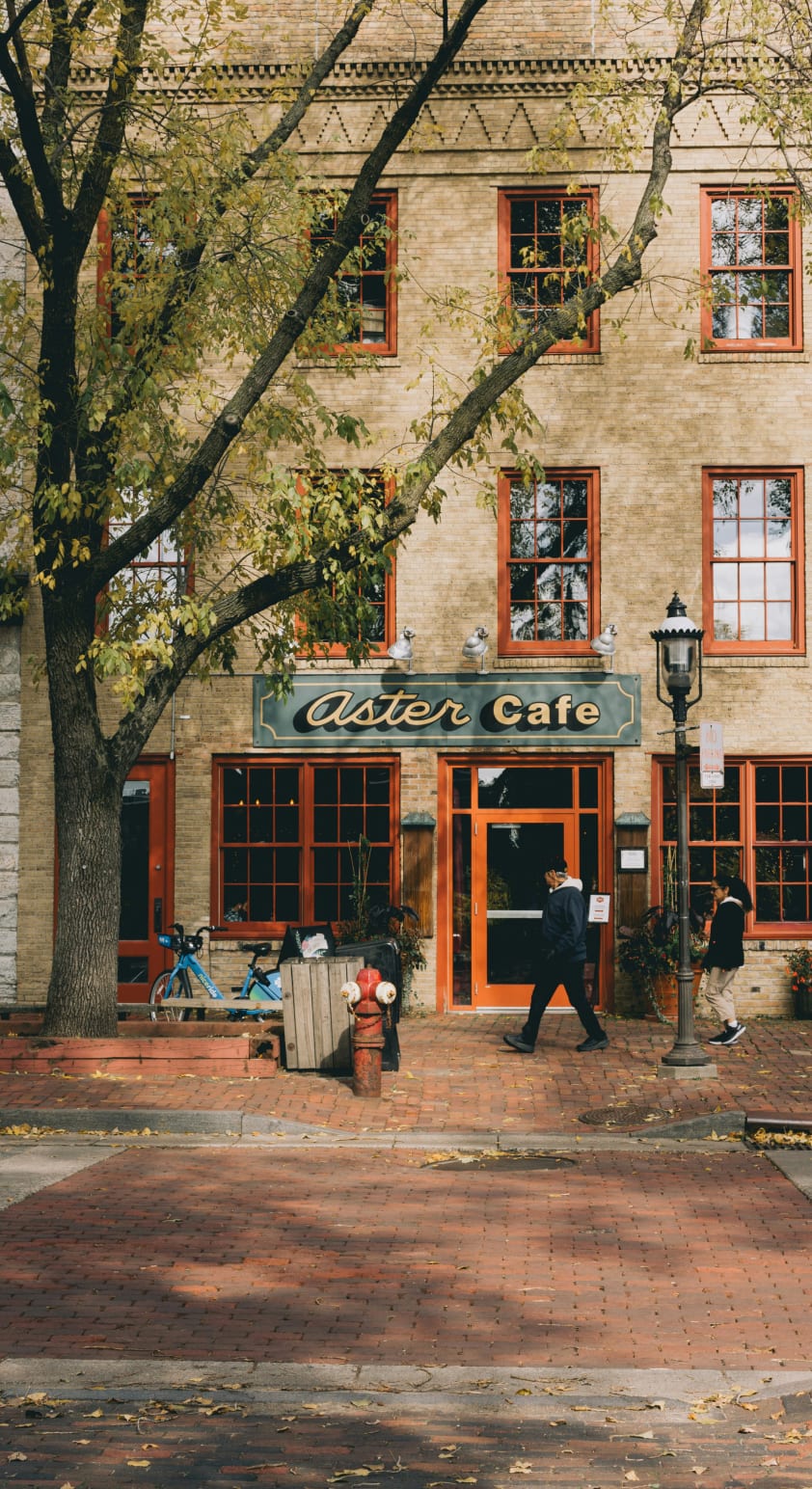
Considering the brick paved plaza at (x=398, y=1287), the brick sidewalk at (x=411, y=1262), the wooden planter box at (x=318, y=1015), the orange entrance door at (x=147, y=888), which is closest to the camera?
the brick paved plaza at (x=398, y=1287)

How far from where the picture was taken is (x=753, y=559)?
63.5ft

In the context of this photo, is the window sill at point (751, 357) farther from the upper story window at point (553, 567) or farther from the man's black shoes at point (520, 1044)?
the man's black shoes at point (520, 1044)

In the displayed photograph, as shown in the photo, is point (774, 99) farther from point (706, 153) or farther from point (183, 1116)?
point (183, 1116)

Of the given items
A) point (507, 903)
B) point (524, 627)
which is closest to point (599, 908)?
point (507, 903)

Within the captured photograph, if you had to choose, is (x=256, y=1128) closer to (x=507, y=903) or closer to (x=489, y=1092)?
(x=489, y=1092)

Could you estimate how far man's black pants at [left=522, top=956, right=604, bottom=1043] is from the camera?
49.3ft

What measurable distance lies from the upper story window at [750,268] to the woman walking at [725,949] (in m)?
7.14

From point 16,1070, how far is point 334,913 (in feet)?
22.0

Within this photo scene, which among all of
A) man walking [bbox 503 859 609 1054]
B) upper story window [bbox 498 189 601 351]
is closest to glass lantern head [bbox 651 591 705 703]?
man walking [bbox 503 859 609 1054]

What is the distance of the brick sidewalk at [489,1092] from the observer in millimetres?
11992

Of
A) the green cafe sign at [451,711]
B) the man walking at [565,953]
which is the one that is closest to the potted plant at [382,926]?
Result: the green cafe sign at [451,711]

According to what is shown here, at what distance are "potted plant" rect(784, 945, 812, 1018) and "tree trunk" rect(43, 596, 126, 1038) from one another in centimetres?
833

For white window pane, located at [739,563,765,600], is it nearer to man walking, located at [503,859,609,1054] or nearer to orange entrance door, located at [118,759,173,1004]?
man walking, located at [503,859,609,1054]

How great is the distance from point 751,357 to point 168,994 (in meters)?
10.0
